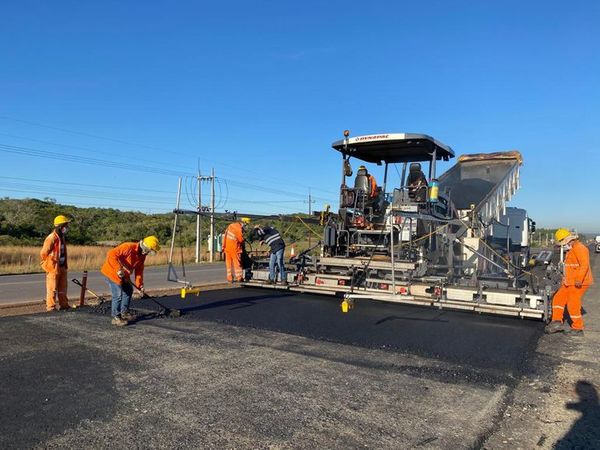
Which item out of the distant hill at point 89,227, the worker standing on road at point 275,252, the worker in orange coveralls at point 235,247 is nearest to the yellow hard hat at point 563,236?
the worker standing on road at point 275,252

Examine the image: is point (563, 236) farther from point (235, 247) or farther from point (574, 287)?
point (235, 247)

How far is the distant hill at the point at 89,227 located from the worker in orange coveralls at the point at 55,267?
17821 millimetres

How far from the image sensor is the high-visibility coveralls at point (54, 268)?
778 centimetres

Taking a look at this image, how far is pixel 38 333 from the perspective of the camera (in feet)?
20.2

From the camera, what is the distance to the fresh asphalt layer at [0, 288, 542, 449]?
11.2 ft

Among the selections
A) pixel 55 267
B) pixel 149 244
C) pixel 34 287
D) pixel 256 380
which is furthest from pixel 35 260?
pixel 256 380

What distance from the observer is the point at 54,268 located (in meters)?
7.83

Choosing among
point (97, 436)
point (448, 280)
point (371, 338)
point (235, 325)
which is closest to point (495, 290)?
point (448, 280)

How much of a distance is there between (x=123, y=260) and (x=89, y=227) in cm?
3896

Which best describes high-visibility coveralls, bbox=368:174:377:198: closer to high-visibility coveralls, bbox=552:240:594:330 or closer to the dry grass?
high-visibility coveralls, bbox=552:240:594:330

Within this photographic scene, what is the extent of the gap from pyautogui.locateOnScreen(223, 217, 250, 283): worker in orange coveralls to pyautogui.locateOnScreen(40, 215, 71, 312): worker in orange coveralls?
3.17 m

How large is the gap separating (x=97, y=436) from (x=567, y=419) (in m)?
3.40

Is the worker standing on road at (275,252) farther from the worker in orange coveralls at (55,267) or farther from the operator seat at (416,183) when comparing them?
the worker in orange coveralls at (55,267)

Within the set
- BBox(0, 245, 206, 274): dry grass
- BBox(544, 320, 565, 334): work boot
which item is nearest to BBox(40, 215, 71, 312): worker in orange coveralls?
BBox(544, 320, 565, 334): work boot
